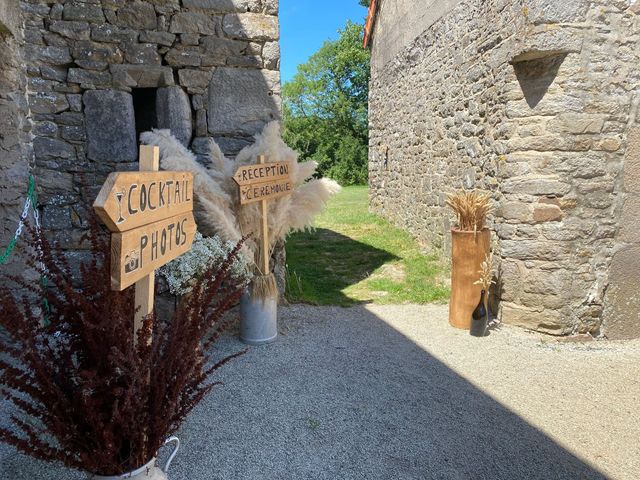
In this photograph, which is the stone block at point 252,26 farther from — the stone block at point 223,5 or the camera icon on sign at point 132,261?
the camera icon on sign at point 132,261

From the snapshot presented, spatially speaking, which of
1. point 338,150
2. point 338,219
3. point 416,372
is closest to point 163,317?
point 416,372

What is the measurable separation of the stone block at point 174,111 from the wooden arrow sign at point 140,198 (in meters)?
2.28

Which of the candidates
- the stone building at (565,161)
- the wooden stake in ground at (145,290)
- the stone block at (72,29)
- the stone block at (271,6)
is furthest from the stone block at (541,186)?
the stone block at (72,29)

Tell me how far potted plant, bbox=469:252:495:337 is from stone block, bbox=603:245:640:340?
3.36 ft

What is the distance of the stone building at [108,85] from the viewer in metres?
3.72

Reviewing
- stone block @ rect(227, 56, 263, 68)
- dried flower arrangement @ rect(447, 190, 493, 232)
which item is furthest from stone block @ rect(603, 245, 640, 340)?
stone block @ rect(227, 56, 263, 68)

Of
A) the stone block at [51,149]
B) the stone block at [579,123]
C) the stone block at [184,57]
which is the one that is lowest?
the stone block at [51,149]

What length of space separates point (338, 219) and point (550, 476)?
885cm

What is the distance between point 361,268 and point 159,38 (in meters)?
3.97

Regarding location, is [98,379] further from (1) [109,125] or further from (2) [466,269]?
(2) [466,269]

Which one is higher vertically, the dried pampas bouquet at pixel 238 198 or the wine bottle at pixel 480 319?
the dried pampas bouquet at pixel 238 198

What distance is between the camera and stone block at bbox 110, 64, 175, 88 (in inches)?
160

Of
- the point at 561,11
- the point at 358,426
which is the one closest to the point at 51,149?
the point at 358,426

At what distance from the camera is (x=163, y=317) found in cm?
431
